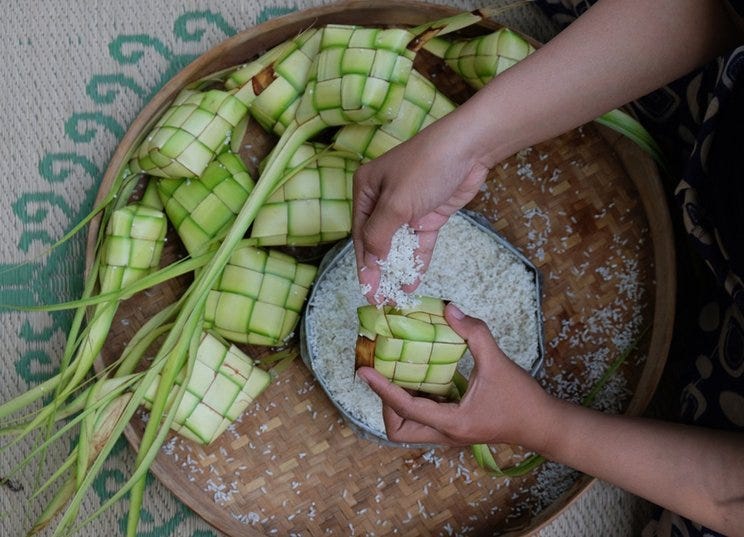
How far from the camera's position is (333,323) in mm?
771

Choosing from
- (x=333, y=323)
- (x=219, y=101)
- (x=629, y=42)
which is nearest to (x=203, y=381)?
(x=333, y=323)

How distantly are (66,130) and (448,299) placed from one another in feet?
1.50

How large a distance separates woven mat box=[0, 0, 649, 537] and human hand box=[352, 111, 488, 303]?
28cm

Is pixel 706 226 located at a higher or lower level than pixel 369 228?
lower

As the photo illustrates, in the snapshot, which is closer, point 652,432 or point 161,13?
point 652,432

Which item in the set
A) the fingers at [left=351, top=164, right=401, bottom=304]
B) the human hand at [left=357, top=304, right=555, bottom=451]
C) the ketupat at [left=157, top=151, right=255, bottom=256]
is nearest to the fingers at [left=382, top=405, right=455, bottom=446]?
the human hand at [left=357, top=304, right=555, bottom=451]

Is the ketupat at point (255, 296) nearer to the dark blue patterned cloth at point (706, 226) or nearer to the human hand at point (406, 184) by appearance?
the human hand at point (406, 184)

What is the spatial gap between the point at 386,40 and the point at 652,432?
428 millimetres

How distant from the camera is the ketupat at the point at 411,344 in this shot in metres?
0.66

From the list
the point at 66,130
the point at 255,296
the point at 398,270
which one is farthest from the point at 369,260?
the point at 66,130

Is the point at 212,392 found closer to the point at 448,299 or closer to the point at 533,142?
the point at 448,299

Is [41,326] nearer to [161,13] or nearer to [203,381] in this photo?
[203,381]

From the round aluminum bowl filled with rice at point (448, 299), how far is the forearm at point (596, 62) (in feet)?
0.43

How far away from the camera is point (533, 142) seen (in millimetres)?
700
